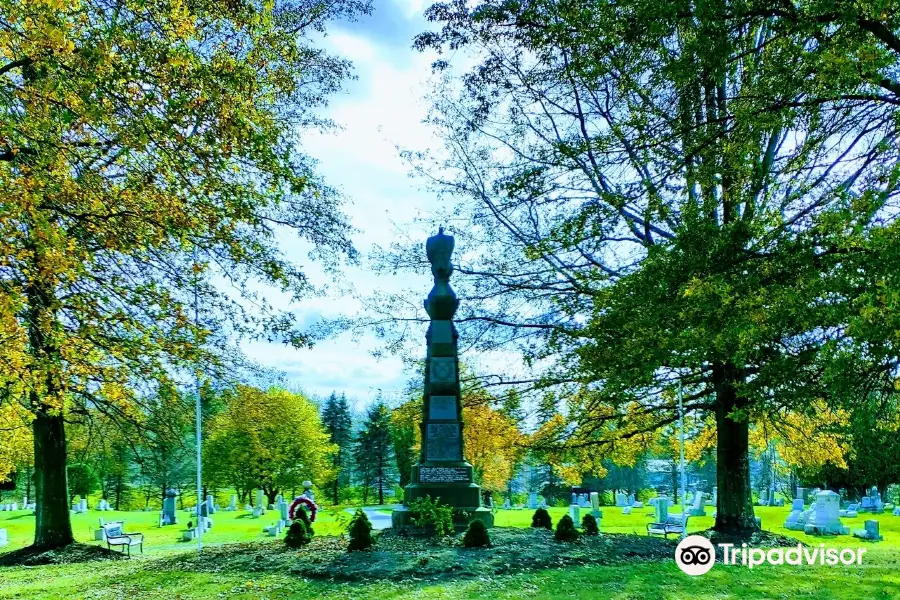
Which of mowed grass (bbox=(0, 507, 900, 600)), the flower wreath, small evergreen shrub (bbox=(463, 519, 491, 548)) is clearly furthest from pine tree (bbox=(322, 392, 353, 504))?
small evergreen shrub (bbox=(463, 519, 491, 548))

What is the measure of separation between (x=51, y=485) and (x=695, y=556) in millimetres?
13104

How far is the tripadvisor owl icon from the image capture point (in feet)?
32.2

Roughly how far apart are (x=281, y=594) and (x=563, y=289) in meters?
8.44

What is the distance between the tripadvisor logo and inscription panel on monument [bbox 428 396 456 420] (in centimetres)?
504

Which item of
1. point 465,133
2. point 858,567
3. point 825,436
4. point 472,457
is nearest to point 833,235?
point 858,567

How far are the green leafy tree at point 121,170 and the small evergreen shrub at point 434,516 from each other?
4666 millimetres

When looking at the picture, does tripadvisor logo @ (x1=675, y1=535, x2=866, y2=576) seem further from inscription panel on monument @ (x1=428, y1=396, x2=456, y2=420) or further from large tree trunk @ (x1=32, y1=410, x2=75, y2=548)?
large tree trunk @ (x1=32, y1=410, x2=75, y2=548)

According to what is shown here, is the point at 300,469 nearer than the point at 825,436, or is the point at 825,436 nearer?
the point at 825,436

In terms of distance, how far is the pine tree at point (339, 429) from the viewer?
5275cm

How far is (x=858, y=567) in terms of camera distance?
1067 cm

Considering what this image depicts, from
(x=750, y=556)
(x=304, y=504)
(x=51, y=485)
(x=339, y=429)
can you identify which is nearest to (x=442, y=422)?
(x=304, y=504)

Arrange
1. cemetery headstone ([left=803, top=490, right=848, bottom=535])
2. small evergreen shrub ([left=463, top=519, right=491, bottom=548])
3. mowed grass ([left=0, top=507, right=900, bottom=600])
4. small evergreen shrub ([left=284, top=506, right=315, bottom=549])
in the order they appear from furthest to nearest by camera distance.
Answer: cemetery headstone ([left=803, top=490, right=848, bottom=535]) → small evergreen shrub ([left=284, top=506, right=315, bottom=549]) → small evergreen shrub ([left=463, top=519, right=491, bottom=548]) → mowed grass ([left=0, top=507, right=900, bottom=600])

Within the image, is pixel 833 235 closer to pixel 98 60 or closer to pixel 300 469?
pixel 98 60

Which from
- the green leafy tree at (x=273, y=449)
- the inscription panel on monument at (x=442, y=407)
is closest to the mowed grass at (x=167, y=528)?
the inscription panel on monument at (x=442, y=407)
